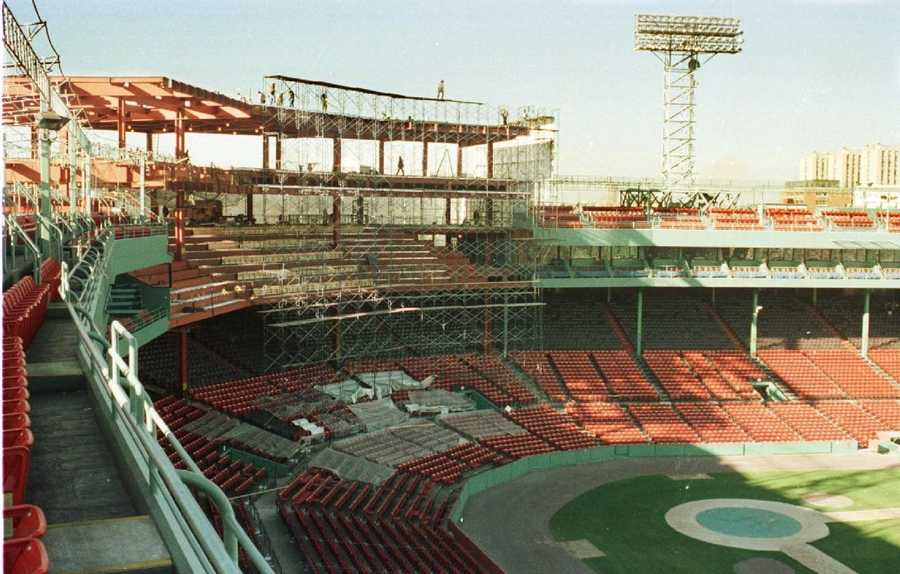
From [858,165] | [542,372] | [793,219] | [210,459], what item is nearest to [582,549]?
[210,459]

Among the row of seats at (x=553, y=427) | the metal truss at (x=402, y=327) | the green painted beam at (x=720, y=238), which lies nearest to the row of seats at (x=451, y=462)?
the row of seats at (x=553, y=427)

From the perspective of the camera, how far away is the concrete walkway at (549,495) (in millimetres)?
23594

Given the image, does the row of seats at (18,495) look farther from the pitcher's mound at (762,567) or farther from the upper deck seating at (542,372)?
the upper deck seating at (542,372)

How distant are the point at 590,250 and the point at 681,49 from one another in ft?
43.6

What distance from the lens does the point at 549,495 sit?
28.9m

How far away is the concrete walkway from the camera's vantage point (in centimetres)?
2359

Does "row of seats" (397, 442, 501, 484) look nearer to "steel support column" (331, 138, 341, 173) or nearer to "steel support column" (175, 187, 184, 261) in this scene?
"steel support column" (175, 187, 184, 261)

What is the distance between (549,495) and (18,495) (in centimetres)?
2518

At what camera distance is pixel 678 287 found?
4641 centimetres

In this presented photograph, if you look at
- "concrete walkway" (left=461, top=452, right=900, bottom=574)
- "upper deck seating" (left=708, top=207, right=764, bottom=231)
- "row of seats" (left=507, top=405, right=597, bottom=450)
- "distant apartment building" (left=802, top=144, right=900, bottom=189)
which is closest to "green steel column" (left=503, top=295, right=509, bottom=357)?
"row of seats" (left=507, top=405, right=597, bottom=450)

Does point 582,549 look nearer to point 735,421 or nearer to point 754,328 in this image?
point 735,421

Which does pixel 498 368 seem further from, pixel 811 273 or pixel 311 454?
pixel 811 273

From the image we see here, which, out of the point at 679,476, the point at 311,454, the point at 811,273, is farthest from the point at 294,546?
the point at 811,273

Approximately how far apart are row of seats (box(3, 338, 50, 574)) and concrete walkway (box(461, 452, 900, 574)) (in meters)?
18.0
